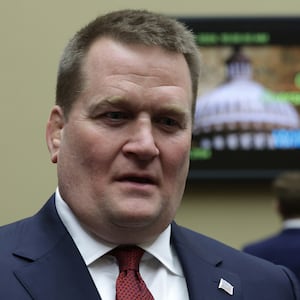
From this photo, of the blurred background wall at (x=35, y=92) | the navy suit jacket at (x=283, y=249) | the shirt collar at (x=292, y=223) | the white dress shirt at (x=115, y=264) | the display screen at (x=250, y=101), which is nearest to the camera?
the white dress shirt at (x=115, y=264)

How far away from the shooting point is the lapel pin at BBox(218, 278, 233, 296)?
2.87 meters

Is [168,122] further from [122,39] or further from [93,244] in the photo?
[93,244]

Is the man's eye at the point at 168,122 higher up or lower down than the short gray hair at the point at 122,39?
lower down

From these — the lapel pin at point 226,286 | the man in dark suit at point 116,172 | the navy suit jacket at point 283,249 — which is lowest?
the navy suit jacket at point 283,249

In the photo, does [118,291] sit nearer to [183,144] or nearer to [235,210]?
[183,144]

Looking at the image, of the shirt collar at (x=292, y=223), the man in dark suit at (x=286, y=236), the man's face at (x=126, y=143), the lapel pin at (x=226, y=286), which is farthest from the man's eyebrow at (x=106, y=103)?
the shirt collar at (x=292, y=223)

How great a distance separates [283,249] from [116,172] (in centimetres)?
229

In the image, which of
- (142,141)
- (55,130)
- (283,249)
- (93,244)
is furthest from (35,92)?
(142,141)

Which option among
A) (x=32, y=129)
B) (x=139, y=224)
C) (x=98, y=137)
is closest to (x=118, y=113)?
(x=98, y=137)

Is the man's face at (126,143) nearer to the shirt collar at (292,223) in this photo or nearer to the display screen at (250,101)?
the shirt collar at (292,223)

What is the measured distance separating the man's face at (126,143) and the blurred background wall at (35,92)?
438 centimetres

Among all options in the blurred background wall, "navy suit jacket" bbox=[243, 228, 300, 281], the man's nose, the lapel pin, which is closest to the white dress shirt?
the lapel pin

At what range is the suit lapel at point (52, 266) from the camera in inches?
104

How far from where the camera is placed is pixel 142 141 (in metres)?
2.61
